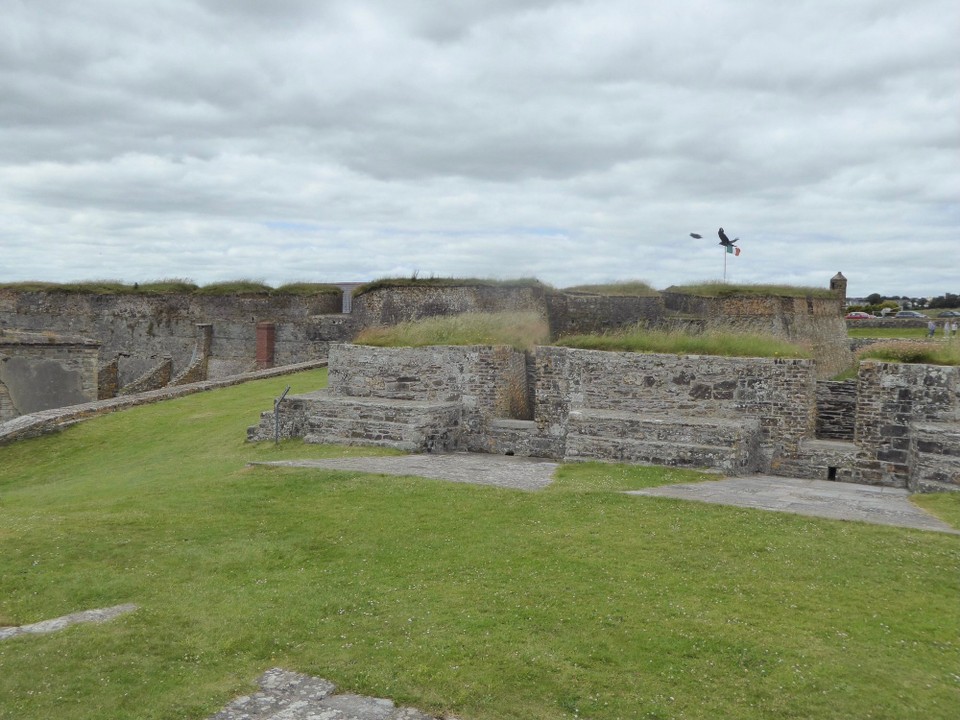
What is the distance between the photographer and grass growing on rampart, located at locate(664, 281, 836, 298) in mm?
22517

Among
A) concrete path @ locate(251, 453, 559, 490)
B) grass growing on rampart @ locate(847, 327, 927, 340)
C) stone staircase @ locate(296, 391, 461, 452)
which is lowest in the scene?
concrete path @ locate(251, 453, 559, 490)

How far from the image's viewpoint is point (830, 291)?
81.5 feet

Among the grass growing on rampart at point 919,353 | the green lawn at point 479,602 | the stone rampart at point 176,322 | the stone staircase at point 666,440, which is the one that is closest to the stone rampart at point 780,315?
the grass growing on rampart at point 919,353

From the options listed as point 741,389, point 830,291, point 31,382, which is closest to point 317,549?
point 741,389

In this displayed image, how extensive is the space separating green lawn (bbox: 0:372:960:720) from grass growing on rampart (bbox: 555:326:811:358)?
3.82 meters

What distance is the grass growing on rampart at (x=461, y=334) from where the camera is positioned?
14836 mm

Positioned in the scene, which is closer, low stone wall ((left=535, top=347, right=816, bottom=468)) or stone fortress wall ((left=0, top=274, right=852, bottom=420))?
low stone wall ((left=535, top=347, right=816, bottom=468))

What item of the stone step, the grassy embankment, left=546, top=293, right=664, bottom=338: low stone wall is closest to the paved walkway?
the stone step

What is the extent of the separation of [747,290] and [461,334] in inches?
456

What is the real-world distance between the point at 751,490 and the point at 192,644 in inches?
303

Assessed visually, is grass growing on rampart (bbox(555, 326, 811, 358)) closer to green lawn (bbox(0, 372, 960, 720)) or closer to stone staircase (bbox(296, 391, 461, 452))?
stone staircase (bbox(296, 391, 461, 452))

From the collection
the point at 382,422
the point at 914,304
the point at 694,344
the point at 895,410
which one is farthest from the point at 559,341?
the point at 914,304

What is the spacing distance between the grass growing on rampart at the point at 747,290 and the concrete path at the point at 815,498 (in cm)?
1184

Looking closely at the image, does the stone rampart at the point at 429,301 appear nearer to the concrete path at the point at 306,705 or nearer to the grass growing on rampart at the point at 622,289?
the grass growing on rampart at the point at 622,289
